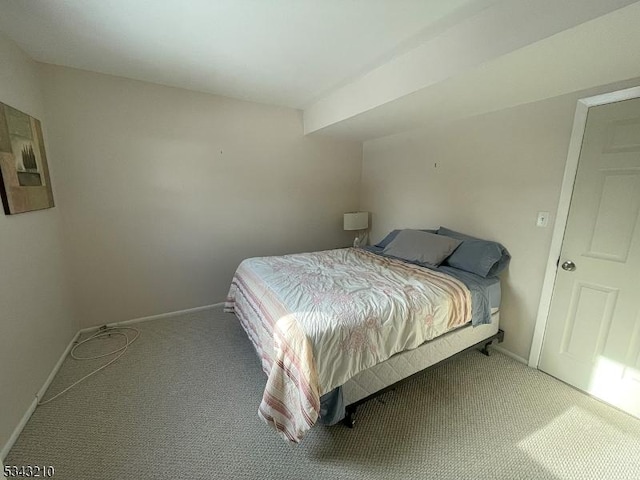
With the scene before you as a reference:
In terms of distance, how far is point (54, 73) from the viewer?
212 centimetres

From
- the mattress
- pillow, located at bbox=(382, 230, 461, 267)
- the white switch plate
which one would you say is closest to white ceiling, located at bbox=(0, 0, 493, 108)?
the white switch plate

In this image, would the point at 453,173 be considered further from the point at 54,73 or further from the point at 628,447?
the point at 54,73

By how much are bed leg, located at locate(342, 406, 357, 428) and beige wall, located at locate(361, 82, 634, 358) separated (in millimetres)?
1672

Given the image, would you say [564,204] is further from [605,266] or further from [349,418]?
[349,418]

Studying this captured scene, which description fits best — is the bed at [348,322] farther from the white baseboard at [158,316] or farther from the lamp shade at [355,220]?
the lamp shade at [355,220]

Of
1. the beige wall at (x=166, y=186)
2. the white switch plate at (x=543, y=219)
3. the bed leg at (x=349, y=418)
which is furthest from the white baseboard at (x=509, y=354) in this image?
the beige wall at (x=166, y=186)

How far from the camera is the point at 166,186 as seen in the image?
2.64m

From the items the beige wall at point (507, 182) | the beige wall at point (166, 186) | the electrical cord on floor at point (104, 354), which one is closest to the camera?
the electrical cord on floor at point (104, 354)

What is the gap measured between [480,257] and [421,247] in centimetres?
51

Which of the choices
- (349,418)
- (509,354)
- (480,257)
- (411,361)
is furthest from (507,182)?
(349,418)

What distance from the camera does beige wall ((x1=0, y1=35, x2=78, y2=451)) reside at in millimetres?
1452

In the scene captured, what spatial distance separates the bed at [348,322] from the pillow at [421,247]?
0.03 feet

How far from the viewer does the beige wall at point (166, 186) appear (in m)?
2.30

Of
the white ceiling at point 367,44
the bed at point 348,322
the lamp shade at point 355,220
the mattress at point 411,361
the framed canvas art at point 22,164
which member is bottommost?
the mattress at point 411,361
